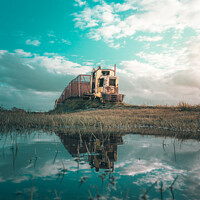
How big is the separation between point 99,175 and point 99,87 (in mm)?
22094

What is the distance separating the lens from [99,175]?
6.86 feet

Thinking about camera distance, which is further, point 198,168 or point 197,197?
point 198,168

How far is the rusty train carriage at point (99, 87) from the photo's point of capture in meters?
22.8

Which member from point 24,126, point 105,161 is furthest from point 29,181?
point 24,126

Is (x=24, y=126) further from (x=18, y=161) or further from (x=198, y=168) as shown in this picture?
(x=198, y=168)

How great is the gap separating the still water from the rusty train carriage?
19.1 m

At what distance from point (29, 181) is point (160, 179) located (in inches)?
60.9

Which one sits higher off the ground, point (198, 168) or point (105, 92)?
point (105, 92)

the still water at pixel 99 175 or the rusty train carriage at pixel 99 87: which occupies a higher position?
the rusty train carriage at pixel 99 87

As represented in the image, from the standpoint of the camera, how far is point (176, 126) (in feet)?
23.4

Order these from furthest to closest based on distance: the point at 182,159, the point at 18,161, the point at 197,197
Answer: the point at 182,159 → the point at 18,161 → the point at 197,197

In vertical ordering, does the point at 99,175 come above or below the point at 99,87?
below

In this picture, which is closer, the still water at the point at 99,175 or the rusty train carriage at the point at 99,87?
the still water at the point at 99,175

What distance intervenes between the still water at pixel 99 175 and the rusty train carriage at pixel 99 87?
19.1 m
